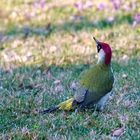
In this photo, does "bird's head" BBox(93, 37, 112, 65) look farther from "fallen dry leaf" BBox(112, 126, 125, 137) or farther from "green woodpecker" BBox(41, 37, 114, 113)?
"fallen dry leaf" BBox(112, 126, 125, 137)

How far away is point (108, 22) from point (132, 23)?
0.43 metres

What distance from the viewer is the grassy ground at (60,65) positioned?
536 centimetres

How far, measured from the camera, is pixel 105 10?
10914mm

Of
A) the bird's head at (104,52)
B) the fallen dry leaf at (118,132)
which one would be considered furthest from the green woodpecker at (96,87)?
the fallen dry leaf at (118,132)

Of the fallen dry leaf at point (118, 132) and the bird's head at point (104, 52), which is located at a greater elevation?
the bird's head at point (104, 52)

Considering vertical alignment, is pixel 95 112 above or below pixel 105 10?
above

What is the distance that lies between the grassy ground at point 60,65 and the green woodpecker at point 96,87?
87 millimetres

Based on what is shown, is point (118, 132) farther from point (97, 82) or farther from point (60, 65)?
point (60, 65)

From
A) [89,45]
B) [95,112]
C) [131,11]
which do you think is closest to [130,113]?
[95,112]

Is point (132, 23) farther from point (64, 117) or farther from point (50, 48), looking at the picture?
point (64, 117)

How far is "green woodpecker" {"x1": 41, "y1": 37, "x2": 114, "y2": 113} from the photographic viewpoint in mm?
5520

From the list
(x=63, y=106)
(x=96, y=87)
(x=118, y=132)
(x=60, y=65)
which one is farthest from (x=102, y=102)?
(x=60, y=65)

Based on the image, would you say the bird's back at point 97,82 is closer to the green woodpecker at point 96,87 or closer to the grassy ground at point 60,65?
the green woodpecker at point 96,87

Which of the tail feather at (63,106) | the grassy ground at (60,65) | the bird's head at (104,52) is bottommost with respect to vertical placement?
the grassy ground at (60,65)
